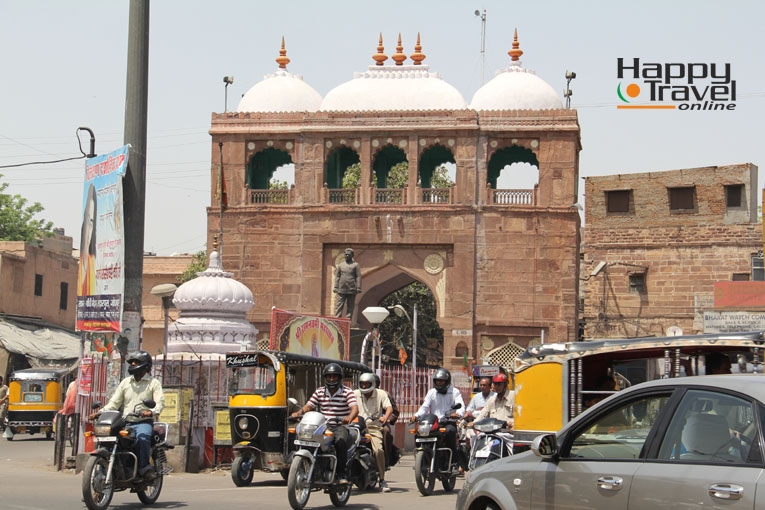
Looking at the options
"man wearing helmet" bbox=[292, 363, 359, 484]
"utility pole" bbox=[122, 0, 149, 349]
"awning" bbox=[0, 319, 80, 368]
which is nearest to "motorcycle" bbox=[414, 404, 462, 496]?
"man wearing helmet" bbox=[292, 363, 359, 484]

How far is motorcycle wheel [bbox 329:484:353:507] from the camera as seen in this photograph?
418 inches

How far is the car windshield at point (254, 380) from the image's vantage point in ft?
43.5

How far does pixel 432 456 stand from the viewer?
12.0 meters

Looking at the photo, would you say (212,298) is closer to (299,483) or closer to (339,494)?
→ (339,494)

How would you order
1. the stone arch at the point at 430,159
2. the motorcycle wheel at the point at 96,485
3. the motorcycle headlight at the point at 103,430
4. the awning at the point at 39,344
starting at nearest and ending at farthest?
the motorcycle wheel at the point at 96,485
the motorcycle headlight at the point at 103,430
the stone arch at the point at 430,159
the awning at the point at 39,344

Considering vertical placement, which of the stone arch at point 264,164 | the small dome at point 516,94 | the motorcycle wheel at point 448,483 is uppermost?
the small dome at point 516,94

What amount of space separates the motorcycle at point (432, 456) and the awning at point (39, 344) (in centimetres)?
2504

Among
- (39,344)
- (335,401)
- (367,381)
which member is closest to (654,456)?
(335,401)

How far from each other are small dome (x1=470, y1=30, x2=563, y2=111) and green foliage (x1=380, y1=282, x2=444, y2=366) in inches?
525

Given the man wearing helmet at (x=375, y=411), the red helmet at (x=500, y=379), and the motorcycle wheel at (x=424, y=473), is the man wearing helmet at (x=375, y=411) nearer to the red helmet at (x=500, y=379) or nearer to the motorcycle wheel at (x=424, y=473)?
the motorcycle wheel at (x=424, y=473)

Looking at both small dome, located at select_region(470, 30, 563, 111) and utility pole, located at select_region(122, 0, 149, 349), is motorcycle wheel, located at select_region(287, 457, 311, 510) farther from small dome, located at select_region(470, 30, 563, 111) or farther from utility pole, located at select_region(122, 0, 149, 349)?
small dome, located at select_region(470, 30, 563, 111)

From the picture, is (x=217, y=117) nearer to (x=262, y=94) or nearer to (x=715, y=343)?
(x=262, y=94)

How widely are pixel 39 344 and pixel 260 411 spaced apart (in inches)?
1080

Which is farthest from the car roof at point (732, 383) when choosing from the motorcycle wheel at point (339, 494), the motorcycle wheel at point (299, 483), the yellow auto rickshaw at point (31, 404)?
the yellow auto rickshaw at point (31, 404)
